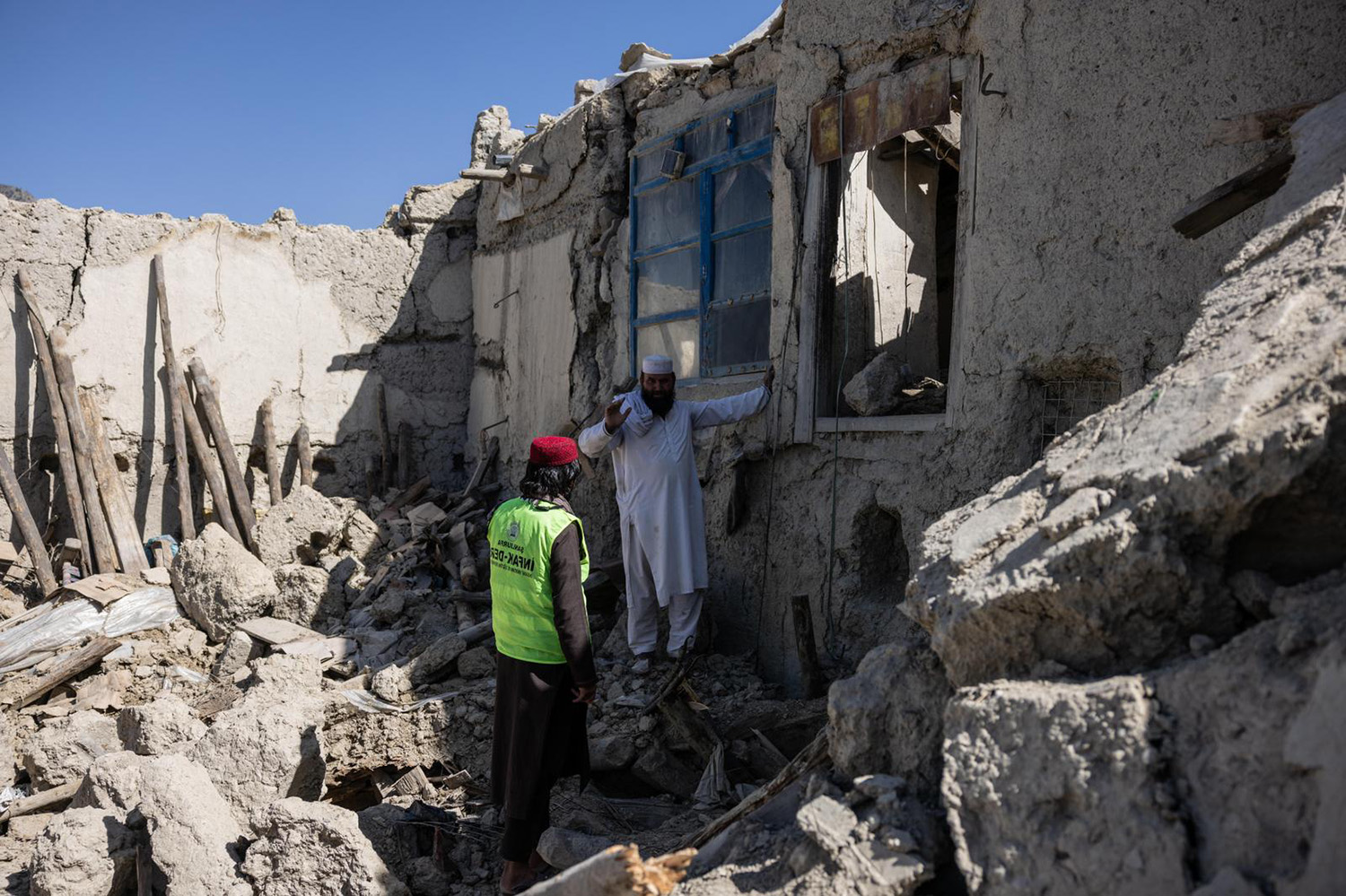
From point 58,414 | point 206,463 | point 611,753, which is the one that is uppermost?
point 58,414

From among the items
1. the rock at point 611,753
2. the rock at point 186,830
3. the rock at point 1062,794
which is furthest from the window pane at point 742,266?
the rock at point 1062,794

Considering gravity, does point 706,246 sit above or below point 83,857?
above

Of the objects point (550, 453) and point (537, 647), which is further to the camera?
point (550, 453)

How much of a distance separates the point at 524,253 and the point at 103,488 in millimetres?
3630

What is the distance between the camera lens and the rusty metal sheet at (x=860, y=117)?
4.78 m

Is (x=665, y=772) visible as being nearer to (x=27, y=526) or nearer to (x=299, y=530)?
(x=299, y=530)

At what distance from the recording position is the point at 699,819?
3.93m

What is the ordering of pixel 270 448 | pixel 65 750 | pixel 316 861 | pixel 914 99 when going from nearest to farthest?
1. pixel 316 861
2. pixel 914 99
3. pixel 65 750
4. pixel 270 448

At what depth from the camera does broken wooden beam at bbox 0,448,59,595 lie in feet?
23.5

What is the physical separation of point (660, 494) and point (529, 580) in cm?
163

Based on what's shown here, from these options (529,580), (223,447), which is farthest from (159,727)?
(223,447)

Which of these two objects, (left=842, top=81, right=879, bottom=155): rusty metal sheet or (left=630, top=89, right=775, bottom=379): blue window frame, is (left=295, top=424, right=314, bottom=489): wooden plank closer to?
(left=630, top=89, right=775, bottom=379): blue window frame

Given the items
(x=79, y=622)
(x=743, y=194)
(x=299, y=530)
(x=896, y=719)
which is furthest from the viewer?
(x=299, y=530)

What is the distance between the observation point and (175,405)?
7.78 metres
